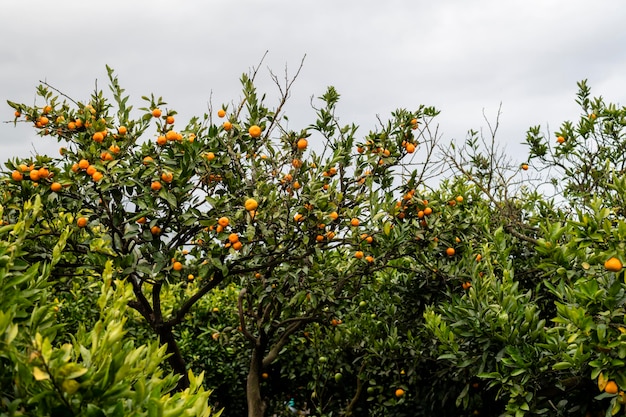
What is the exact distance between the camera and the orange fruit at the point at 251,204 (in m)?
3.64

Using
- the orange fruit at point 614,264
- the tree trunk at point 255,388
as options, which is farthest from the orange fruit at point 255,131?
the orange fruit at point 614,264

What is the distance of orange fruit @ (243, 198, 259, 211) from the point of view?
12.0 ft

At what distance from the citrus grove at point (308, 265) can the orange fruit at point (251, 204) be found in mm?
13

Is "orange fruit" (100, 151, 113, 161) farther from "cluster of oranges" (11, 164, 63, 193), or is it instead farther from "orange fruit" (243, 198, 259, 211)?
"orange fruit" (243, 198, 259, 211)

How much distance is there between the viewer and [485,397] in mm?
5125

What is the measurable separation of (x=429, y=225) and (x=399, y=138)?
0.72 meters

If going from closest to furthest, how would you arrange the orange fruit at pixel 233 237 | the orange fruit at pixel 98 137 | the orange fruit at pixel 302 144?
the orange fruit at pixel 233 237 → the orange fruit at pixel 98 137 → the orange fruit at pixel 302 144

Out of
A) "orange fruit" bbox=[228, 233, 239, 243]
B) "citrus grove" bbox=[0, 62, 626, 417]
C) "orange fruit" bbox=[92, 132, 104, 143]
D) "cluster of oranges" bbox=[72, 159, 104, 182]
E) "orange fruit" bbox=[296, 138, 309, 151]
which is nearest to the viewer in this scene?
"citrus grove" bbox=[0, 62, 626, 417]

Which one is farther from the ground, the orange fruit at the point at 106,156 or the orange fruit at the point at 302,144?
the orange fruit at the point at 302,144

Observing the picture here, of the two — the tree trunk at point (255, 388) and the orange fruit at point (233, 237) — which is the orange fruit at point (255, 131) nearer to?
the orange fruit at point (233, 237)

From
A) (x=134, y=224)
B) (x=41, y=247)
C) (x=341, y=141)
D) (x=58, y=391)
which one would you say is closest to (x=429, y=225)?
(x=341, y=141)

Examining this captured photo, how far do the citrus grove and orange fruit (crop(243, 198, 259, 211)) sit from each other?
0.04 feet

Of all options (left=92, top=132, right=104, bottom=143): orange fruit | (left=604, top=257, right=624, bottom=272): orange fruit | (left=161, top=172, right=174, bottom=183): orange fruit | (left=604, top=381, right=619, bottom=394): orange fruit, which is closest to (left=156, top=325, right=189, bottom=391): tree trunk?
(left=161, top=172, right=174, bottom=183): orange fruit

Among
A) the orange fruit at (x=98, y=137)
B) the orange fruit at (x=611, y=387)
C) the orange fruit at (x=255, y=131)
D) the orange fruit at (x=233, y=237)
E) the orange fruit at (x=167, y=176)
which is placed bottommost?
the orange fruit at (x=611, y=387)
